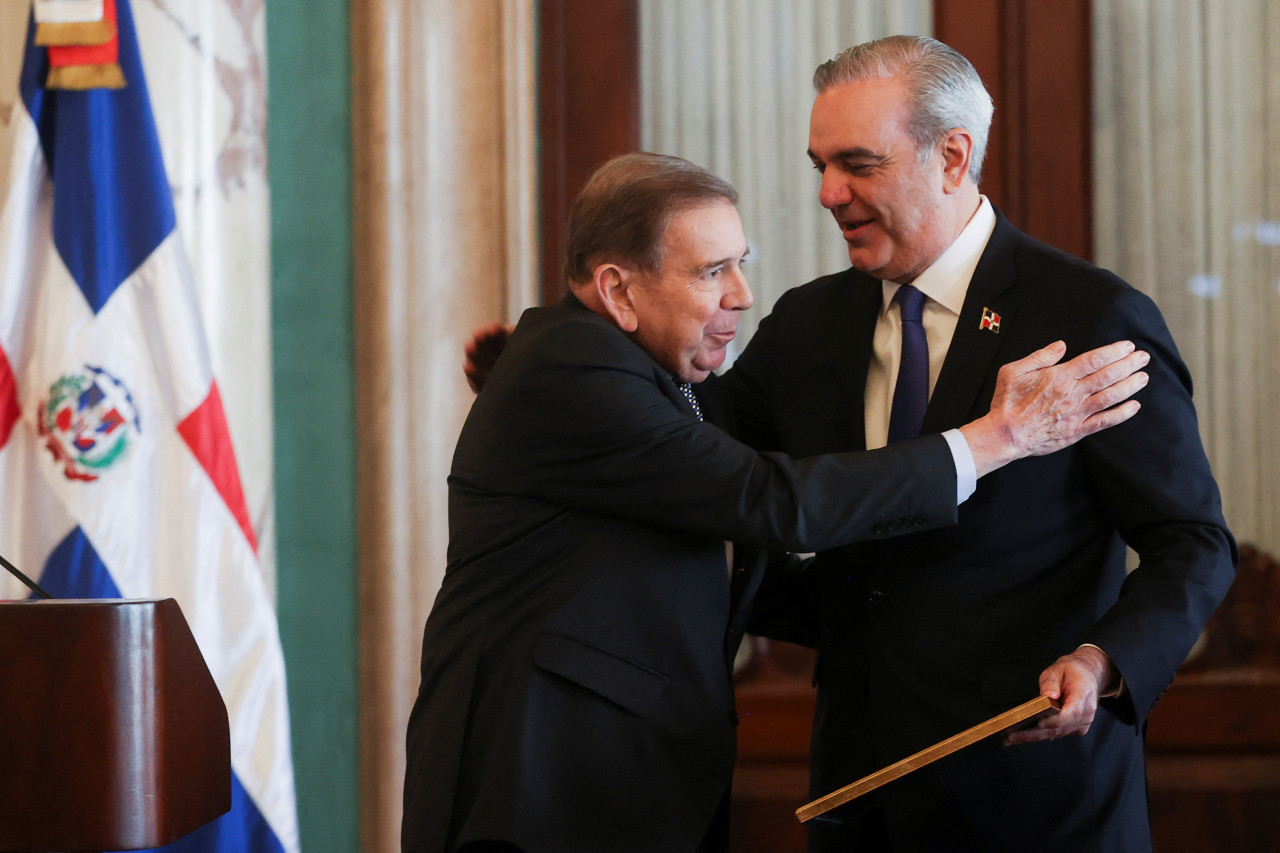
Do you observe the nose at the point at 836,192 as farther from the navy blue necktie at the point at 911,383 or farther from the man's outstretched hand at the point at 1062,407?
the man's outstretched hand at the point at 1062,407

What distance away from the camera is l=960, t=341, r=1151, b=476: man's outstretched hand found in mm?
1585

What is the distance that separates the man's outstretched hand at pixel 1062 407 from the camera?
158cm

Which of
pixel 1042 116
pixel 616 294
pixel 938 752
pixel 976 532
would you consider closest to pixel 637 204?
pixel 616 294

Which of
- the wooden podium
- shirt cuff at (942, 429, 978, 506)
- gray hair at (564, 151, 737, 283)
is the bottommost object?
the wooden podium

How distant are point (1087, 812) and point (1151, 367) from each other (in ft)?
2.03

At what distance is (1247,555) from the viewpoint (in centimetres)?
294

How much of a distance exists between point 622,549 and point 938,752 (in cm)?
50

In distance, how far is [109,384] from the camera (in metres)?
2.45

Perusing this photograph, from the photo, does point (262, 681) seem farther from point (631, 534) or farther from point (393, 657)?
point (631, 534)

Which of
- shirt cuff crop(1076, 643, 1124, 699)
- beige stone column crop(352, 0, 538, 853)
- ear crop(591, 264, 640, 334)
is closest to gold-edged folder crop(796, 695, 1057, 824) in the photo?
shirt cuff crop(1076, 643, 1124, 699)

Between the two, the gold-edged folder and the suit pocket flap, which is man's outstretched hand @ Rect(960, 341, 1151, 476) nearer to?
the gold-edged folder

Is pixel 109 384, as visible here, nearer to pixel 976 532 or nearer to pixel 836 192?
pixel 836 192

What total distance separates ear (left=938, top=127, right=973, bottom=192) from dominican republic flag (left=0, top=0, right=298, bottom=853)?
1.54m

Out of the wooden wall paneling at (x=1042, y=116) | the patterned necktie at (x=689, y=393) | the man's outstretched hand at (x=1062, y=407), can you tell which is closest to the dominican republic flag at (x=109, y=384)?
the patterned necktie at (x=689, y=393)
